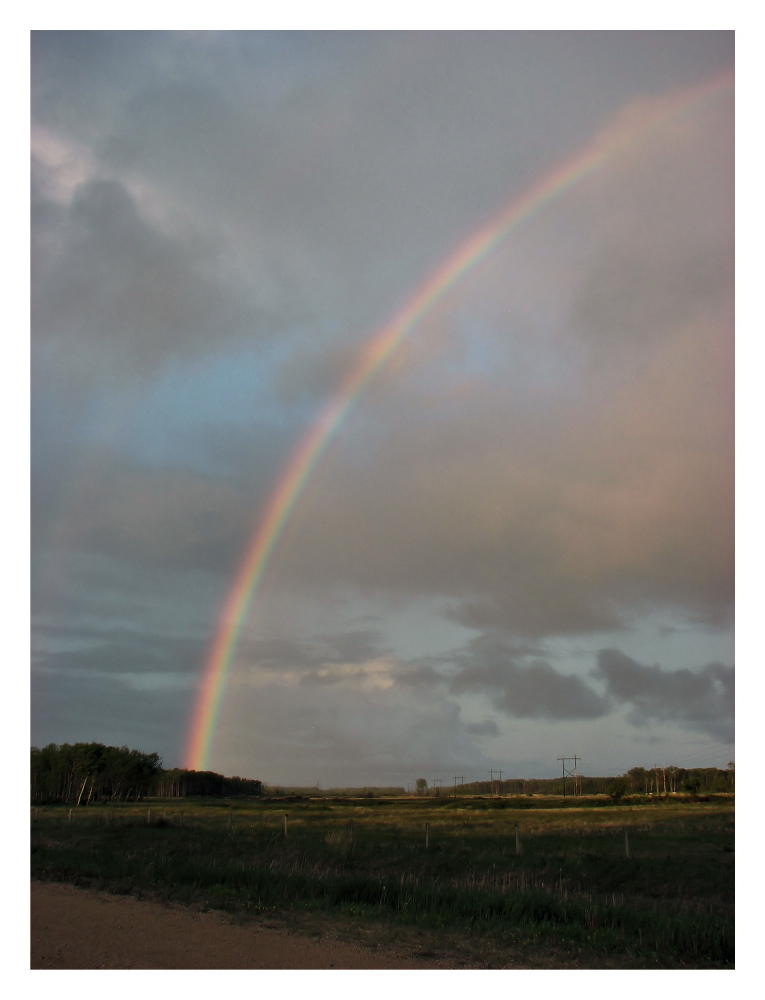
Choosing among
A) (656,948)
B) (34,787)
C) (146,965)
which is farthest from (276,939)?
(34,787)

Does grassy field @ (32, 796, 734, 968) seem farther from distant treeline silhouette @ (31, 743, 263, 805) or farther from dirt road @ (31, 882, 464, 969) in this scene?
distant treeline silhouette @ (31, 743, 263, 805)

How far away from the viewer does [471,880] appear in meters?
17.1

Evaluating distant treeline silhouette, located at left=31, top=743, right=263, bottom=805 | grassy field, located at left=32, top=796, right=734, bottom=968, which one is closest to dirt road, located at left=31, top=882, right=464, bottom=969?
Result: grassy field, located at left=32, top=796, right=734, bottom=968

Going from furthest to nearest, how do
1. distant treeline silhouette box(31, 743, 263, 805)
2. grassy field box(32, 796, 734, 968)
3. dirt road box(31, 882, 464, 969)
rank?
distant treeline silhouette box(31, 743, 263, 805) < grassy field box(32, 796, 734, 968) < dirt road box(31, 882, 464, 969)

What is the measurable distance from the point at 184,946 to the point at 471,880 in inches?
360

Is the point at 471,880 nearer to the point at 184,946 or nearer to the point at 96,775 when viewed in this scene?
the point at 184,946

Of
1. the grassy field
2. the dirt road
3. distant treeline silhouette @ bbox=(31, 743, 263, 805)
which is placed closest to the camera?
the dirt road

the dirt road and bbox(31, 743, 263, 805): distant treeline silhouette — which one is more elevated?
the dirt road

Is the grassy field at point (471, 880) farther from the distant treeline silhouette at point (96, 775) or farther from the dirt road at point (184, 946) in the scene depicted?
the distant treeline silhouette at point (96, 775)

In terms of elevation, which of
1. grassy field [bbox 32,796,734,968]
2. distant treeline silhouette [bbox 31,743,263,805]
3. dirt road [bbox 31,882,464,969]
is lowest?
distant treeline silhouette [bbox 31,743,263,805]

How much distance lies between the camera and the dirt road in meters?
9.22

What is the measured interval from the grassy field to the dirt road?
130cm

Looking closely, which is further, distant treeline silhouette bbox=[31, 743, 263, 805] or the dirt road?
distant treeline silhouette bbox=[31, 743, 263, 805]

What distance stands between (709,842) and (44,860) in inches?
1275
